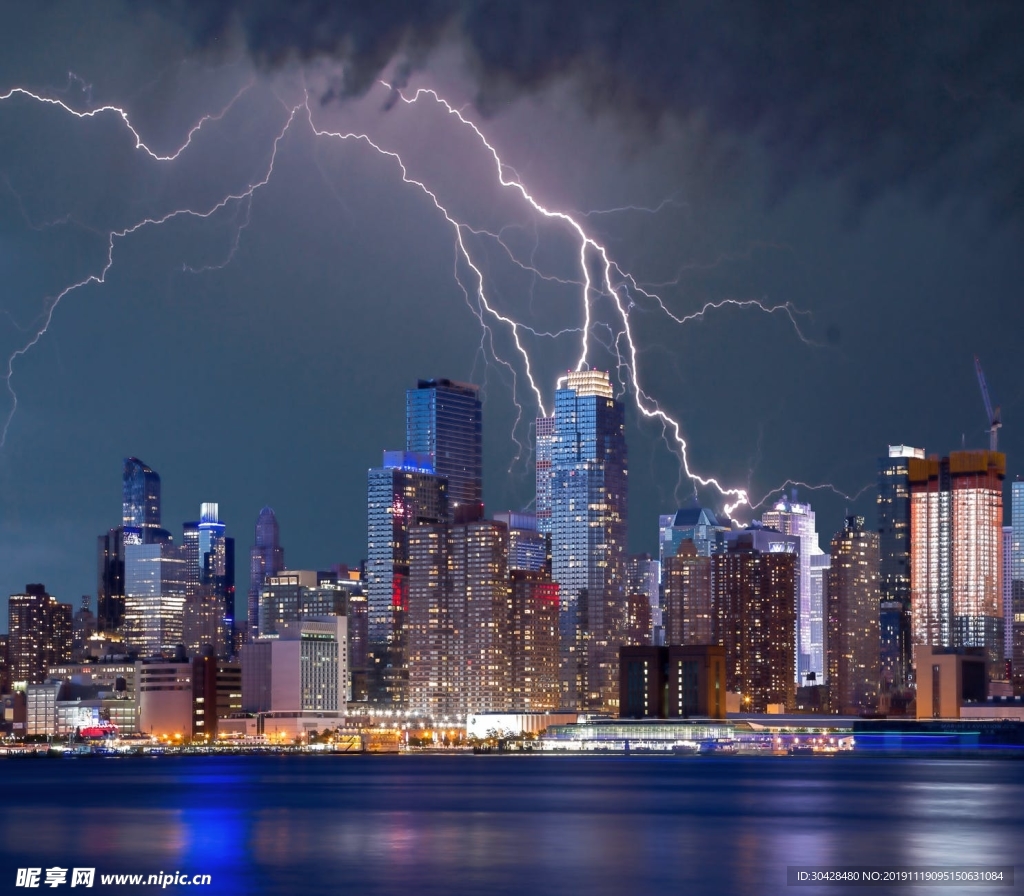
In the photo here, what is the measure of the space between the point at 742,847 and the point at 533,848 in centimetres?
901

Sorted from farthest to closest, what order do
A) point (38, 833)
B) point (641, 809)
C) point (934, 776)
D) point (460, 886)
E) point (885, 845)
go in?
1. point (934, 776)
2. point (641, 809)
3. point (38, 833)
4. point (885, 845)
5. point (460, 886)

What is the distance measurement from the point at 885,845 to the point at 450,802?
135ft

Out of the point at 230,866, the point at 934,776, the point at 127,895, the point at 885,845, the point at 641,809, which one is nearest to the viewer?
the point at 127,895

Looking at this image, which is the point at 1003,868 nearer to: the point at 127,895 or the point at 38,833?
the point at 127,895

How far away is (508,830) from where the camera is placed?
3445 inches

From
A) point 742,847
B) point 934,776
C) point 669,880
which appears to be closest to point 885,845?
point 742,847

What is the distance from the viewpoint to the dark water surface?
65.6 metres

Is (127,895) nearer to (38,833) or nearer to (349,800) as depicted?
(38,833)

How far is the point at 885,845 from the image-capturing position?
77.1 metres

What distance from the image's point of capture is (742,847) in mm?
77688

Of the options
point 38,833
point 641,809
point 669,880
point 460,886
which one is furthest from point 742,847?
point 38,833

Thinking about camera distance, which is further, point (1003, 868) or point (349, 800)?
point (349, 800)

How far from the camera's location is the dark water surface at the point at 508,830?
65562 mm

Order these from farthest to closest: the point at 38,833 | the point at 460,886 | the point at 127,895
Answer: the point at 38,833 < the point at 460,886 < the point at 127,895
